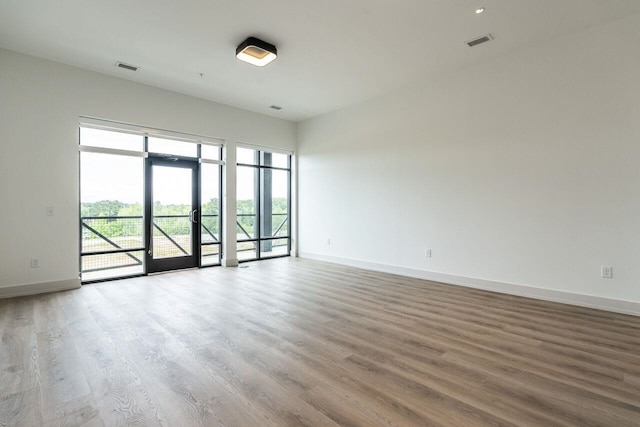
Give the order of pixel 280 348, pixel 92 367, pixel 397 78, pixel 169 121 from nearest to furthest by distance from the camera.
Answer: pixel 92 367, pixel 280 348, pixel 397 78, pixel 169 121

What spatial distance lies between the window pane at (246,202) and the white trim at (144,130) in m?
0.85

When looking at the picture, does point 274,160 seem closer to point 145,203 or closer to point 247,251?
point 247,251

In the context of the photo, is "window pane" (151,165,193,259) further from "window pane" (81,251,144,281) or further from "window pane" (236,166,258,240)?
"window pane" (236,166,258,240)

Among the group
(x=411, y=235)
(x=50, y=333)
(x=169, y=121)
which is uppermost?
(x=169, y=121)

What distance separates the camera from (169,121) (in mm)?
5488

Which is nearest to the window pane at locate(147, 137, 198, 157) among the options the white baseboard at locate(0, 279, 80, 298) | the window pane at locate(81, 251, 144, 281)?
the window pane at locate(81, 251, 144, 281)

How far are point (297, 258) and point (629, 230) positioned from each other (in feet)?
18.2

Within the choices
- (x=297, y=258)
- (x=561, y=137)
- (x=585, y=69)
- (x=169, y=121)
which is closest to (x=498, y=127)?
(x=561, y=137)

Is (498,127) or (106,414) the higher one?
(498,127)

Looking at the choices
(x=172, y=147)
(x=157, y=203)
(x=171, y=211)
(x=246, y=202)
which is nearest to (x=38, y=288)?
(x=157, y=203)

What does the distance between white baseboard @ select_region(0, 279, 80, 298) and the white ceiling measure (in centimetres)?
315

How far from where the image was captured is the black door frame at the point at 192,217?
17.7ft

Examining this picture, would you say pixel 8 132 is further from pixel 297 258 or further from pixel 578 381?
pixel 578 381

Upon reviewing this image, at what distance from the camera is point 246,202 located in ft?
22.2
